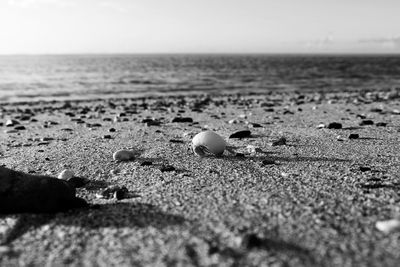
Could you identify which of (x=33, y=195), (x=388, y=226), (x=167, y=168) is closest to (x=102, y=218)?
(x=33, y=195)

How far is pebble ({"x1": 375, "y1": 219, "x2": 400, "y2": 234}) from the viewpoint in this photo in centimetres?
248

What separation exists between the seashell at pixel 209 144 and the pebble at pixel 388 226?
263cm

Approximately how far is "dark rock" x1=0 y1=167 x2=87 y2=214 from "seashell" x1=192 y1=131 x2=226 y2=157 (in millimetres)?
2080

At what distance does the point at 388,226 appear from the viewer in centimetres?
250

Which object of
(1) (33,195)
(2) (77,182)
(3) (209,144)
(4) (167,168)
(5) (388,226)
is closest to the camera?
(5) (388,226)

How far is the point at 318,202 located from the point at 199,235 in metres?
1.14

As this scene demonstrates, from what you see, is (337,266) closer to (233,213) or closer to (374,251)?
(374,251)

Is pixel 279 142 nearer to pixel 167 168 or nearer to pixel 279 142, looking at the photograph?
pixel 279 142

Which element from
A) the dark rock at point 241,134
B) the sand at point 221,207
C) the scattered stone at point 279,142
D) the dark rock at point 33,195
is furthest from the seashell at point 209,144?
the dark rock at point 33,195

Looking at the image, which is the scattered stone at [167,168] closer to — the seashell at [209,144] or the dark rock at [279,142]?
the seashell at [209,144]

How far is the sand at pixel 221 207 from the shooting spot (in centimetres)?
233

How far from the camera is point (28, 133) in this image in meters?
8.20

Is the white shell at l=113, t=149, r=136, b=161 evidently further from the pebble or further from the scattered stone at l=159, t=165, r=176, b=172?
the pebble

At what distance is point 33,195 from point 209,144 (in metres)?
2.41
